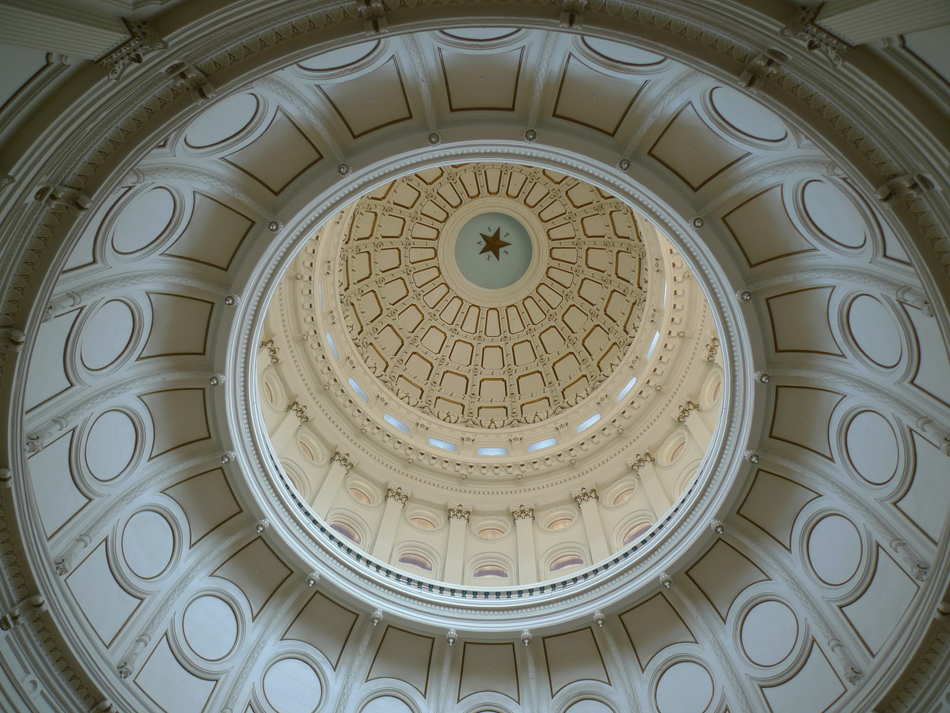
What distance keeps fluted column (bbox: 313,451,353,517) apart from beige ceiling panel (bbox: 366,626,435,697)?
4851 mm

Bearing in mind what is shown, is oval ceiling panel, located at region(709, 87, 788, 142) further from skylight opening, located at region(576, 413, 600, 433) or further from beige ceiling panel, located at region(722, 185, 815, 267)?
skylight opening, located at region(576, 413, 600, 433)

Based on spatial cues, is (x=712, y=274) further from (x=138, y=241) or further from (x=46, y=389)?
(x=46, y=389)

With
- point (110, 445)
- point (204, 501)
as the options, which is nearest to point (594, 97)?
point (110, 445)

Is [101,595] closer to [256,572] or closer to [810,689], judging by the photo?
[256,572]

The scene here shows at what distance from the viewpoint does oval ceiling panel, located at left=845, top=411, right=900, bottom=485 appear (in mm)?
13562

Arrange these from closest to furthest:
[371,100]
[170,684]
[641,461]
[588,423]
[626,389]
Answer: [371,100] < [170,684] < [641,461] < [626,389] < [588,423]

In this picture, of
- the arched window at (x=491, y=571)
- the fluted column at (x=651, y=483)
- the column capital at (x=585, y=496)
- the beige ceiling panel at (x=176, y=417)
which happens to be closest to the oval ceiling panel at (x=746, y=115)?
the fluted column at (x=651, y=483)

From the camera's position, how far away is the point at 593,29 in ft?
33.6

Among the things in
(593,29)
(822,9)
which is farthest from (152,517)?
(822,9)

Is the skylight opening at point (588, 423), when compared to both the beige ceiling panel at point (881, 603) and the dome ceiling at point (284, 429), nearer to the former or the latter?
the dome ceiling at point (284, 429)

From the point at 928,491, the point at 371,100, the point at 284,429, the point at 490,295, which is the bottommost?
the point at 928,491

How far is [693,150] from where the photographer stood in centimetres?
1341

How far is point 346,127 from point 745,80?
25.7 ft

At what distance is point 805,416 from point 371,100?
12.2m
